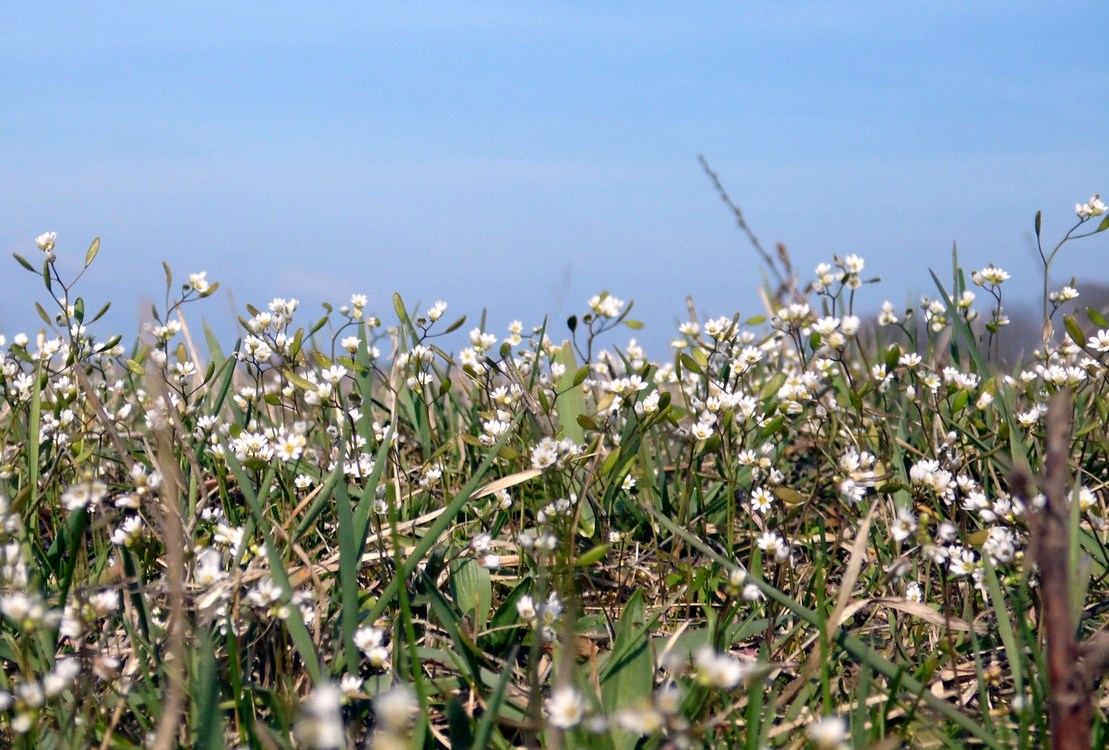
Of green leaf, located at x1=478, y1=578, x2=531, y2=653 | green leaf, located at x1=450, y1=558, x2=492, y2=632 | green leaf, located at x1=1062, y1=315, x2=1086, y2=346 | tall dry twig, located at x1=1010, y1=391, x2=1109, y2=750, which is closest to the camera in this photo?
tall dry twig, located at x1=1010, y1=391, x2=1109, y2=750

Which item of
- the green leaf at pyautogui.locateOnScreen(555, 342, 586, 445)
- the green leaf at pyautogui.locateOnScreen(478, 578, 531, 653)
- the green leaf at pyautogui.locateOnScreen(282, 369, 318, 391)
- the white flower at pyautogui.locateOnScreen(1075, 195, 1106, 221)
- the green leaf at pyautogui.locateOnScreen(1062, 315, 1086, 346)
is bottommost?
the green leaf at pyautogui.locateOnScreen(478, 578, 531, 653)

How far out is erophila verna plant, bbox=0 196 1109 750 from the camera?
67.2 inches

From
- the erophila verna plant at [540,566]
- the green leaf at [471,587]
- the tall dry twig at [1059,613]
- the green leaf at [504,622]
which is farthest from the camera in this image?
the green leaf at [471,587]

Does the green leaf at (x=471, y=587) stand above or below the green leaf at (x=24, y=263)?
below

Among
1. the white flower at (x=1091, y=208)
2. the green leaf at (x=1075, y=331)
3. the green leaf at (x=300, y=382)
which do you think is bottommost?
the green leaf at (x=300, y=382)

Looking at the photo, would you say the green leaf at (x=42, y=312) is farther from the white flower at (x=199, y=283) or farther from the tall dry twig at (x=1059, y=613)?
the tall dry twig at (x=1059, y=613)

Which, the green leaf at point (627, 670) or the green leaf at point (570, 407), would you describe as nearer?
the green leaf at point (627, 670)

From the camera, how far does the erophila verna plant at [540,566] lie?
1.71 meters

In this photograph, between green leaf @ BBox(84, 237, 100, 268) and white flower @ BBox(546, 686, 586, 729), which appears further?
green leaf @ BBox(84, 237, 100, 268)

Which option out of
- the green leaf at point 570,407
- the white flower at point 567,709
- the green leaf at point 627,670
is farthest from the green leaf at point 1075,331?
the white flower at point 567,709

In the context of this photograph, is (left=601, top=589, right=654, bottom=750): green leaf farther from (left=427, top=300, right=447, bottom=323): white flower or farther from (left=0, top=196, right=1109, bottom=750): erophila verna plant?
(left=427, top=300, right=447, bottom=323): white flower

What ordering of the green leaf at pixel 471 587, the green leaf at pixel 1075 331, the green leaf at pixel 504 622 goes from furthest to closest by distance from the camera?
1. the green leaf at pixel 1075 331
2. the green leaf at pixel 471 587
3. the green leaf at pixel 504 622

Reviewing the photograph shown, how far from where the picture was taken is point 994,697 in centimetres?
199

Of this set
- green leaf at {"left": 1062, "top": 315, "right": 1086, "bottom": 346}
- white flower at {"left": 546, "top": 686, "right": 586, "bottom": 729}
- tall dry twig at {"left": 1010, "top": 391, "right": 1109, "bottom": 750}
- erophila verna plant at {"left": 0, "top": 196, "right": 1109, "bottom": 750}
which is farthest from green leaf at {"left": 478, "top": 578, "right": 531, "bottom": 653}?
green leaf at {"left": 1062, "top": 315, "right": 1086, "bottom": 346}
